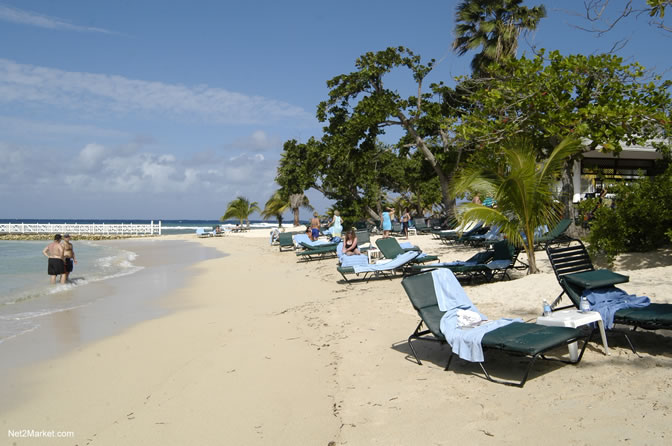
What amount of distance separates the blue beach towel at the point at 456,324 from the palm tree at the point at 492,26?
1395 cm

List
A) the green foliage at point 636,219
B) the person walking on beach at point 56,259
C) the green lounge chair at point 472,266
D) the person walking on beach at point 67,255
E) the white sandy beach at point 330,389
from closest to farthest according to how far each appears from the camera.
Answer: the white sandy beach at point 330,389
the green lounge chair at point 472,266
the green foliage at point 636,219
the person walking on beach at point 56,259
the person walking on beach at point 67,255

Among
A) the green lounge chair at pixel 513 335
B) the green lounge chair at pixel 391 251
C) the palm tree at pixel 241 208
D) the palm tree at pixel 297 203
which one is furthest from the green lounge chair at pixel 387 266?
the palm tree at pixel 241 208

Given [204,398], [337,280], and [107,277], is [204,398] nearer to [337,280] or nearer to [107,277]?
[337,280]

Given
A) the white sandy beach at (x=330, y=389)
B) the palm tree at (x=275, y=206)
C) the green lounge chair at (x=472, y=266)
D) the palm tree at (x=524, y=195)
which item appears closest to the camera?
the white sandy beach at (x=330, y=389)

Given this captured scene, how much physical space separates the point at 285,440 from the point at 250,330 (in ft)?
11.0

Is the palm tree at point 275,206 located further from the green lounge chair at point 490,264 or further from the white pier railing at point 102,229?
the green lounge chair at point 490,264

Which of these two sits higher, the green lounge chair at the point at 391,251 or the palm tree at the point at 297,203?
the palm tree at the point at 297,203

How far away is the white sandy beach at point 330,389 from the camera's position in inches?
128

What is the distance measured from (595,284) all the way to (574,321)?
920mm

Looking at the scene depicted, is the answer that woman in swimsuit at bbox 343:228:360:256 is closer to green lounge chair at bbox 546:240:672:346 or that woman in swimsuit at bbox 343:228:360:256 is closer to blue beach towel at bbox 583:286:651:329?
green lounge chair at bbox 546:240:672:346

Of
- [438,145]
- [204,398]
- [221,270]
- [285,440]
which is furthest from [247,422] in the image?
[438,145]

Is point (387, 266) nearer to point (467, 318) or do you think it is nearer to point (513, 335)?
point (467, 318)

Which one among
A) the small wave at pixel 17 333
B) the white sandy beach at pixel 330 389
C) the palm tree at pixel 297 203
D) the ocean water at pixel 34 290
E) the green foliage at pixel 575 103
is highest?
the green foliage at pixel 575 103

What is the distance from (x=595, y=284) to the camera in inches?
192
